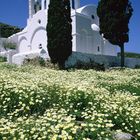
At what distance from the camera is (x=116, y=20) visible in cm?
3709

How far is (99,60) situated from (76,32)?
232 inches

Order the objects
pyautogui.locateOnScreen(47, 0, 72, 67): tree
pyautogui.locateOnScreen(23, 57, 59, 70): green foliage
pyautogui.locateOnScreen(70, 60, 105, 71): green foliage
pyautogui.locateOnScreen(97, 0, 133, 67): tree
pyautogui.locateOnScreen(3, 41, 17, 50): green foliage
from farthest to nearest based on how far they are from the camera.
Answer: pyautogui.locateOnScreen(3, 41, 17, 50): green foliage → pyautogui.locateOnScreen(97, 0, 133, 67): tree → pyautogui.locateOnScreen(70, 60, 105, 71): green foliage → pyautogui.locateOnScreen(23, 57, 59, 70): green foliage → pyautogui.locateOnScreen(47, 0, 72, 67): tree

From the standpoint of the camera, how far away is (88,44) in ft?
150

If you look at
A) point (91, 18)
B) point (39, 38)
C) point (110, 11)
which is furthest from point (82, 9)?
point (110, 11)

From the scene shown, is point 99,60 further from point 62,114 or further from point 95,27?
point 62,114

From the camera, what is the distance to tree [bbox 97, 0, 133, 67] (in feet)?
122

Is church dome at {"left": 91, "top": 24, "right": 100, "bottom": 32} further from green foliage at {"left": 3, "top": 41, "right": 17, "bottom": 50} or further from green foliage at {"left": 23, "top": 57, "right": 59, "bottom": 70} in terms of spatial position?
green foliage at {"left": 23, "top": 57, "right": 59, "bottom": 70}

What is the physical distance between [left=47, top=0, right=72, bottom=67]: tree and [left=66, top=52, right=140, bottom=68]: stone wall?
2374mm

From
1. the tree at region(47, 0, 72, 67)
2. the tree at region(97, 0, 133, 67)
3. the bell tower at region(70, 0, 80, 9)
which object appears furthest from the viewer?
the bell tower at region(70, 0, 80, 9)

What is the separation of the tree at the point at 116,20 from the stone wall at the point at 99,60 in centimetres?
235

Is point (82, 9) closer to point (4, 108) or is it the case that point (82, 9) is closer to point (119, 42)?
point (119, 42)

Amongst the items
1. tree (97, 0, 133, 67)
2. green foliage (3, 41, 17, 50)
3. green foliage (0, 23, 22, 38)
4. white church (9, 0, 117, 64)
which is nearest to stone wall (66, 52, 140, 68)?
tree (97, 0, 133, 67)

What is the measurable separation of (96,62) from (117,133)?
30.1 meters

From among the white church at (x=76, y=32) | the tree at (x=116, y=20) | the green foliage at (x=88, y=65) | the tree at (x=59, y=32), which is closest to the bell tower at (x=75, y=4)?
the white church at (x=76, y=32)
